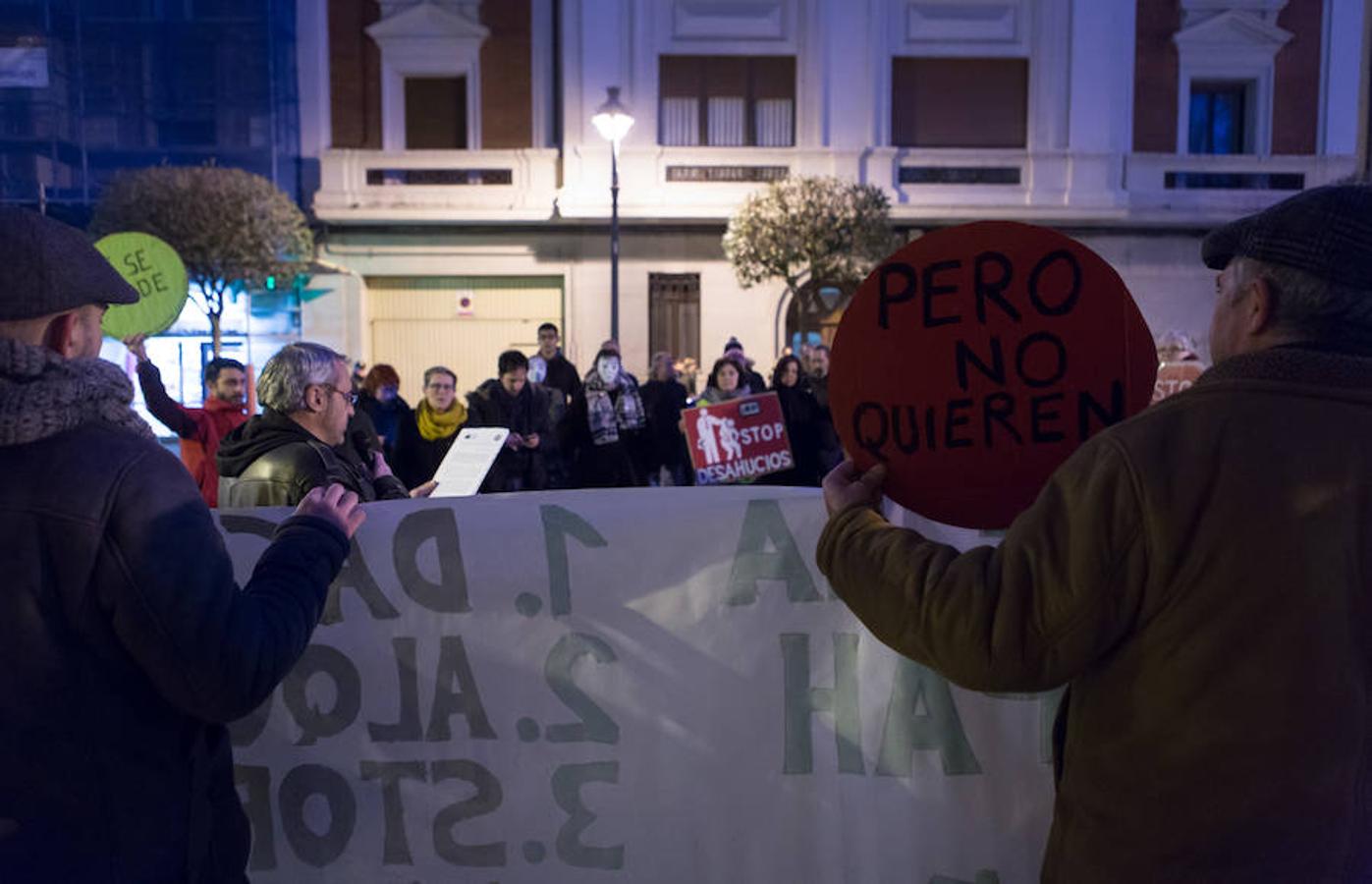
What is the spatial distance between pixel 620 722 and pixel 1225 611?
56.0 inches

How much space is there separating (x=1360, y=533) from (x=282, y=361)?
3186mm

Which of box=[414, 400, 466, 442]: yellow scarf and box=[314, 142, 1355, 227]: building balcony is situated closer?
box=[414, 400, 466, 442]: yellow scarf

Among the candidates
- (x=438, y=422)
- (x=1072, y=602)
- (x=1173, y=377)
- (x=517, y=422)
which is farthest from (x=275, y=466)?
(x=517, y=422)

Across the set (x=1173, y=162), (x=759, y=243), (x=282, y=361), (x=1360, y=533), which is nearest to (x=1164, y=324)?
(x=1173, y=162)

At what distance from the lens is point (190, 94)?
20.1 metres

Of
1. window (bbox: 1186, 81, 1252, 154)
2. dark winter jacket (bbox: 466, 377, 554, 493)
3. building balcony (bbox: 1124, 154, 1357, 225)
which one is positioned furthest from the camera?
window (bbox: 1186, 81, 1252, 154)

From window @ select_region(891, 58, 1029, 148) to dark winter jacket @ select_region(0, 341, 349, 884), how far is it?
65.5 feet

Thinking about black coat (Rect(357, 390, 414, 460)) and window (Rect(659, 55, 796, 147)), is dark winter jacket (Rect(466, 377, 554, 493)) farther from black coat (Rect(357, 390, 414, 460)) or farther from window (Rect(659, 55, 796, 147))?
window (Rect(659, 55, 796, 147))

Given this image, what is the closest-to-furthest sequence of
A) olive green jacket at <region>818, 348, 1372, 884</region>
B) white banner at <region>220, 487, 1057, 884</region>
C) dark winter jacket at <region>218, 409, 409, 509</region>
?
olive green jacket at <region>818, 348, 1372, 884</region> < white banner at <region>220, 487, 1057, 884</region> < dark winter jacket at <region>218, 409, 409, 509</region>

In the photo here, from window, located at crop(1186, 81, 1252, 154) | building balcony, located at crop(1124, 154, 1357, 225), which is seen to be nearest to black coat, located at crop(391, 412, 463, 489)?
building balcony, located at crop(1124, 154, 1357, 225)

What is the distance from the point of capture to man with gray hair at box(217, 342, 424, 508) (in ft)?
11.4

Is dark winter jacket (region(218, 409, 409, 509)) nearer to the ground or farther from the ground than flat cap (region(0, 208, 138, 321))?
nearer to the ground

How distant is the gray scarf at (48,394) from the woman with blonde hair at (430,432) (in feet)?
23.0

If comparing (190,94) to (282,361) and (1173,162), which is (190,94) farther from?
(282,361)
